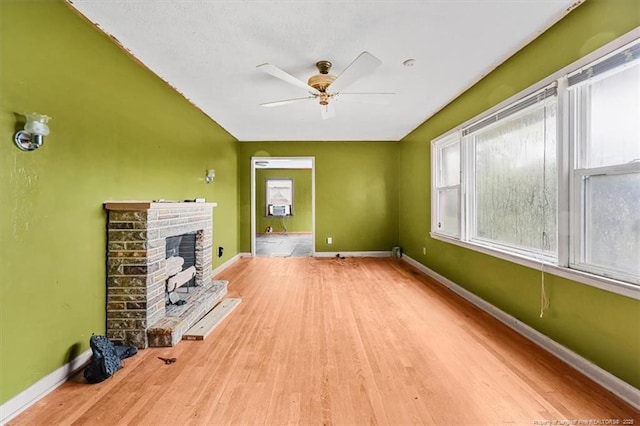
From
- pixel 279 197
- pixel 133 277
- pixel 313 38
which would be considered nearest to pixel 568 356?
pixel 313 38

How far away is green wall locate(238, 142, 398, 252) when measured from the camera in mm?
5648

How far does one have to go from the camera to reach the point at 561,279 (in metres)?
1.90

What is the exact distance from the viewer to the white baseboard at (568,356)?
4.92 feet

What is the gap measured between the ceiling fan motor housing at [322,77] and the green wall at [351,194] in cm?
312

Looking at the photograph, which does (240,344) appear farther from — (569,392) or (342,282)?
(569,392)

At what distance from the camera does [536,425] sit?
134cm

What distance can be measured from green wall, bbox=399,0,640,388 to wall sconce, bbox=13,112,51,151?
3317mm

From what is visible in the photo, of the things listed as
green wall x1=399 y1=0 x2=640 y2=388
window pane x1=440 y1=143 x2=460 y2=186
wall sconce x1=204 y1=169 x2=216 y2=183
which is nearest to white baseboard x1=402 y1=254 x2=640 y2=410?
green wall x1=399 y1=0 x2=640 y2=388

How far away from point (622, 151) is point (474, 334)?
5.36ft

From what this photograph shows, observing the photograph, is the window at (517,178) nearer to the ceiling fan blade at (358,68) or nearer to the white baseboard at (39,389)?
the ceiling fan blade at (358,68)

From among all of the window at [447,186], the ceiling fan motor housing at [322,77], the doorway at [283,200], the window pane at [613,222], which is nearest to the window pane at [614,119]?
the window pane at [613,222]

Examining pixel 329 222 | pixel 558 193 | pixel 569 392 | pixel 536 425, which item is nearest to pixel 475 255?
pixel 558 193

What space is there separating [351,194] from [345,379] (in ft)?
14.0

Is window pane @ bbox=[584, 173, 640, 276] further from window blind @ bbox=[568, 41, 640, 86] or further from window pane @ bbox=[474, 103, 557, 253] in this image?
window blind @ bbox=[568, 41, 640, 86]
